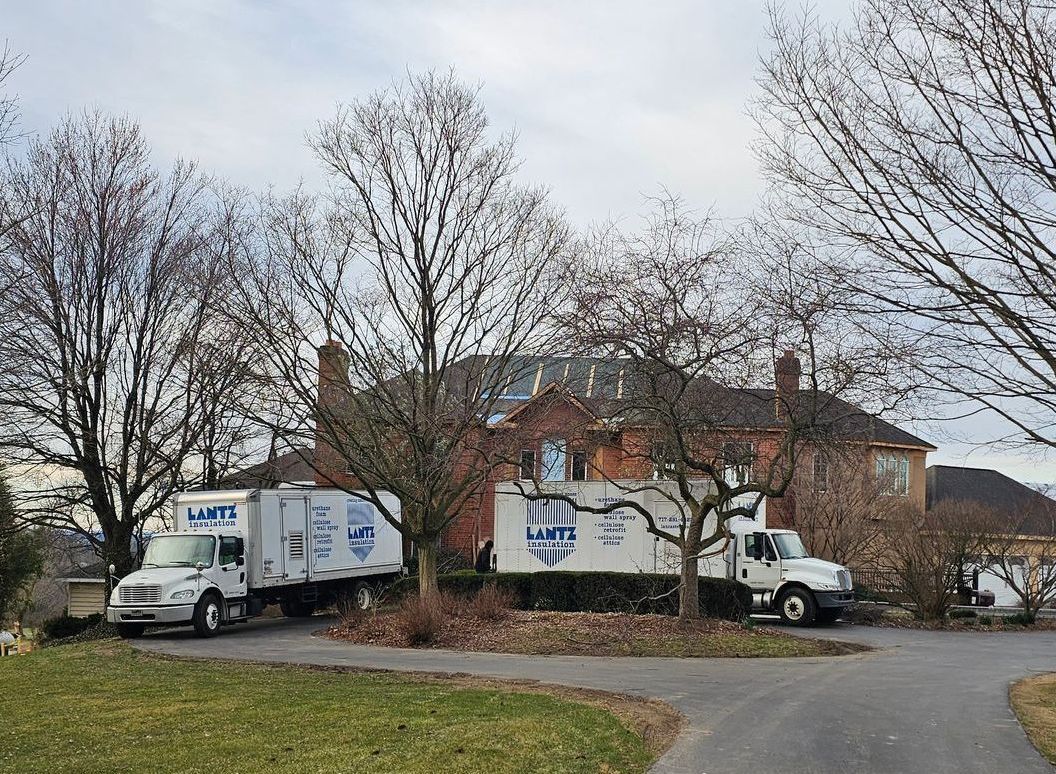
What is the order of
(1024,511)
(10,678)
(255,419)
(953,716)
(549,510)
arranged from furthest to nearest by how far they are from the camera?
(1024,511), (549,510), (255,419), (10,678), (953,716)

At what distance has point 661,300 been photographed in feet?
64.1

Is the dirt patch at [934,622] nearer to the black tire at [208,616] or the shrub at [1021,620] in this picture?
the shrub at [1021,620]

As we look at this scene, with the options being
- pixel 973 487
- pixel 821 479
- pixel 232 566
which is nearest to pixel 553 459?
pixel 232 566

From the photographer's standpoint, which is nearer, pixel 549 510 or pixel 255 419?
pixel 255 419

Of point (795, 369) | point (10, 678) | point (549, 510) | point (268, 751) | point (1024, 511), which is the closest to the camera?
point (268, 751)

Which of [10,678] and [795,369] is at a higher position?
[795,369]

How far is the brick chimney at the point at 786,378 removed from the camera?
1933cm

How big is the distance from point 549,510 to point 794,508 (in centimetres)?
1098

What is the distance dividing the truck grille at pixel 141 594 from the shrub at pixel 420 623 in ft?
19.8

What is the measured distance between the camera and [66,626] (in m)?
28.7

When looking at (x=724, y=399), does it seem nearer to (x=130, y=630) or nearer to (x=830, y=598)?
Answer: (x=830, y=598)

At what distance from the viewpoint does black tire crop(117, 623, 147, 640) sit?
25.0m

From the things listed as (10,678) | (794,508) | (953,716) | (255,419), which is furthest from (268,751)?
(794,508)

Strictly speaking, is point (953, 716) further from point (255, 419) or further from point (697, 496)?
point (255, 419)
